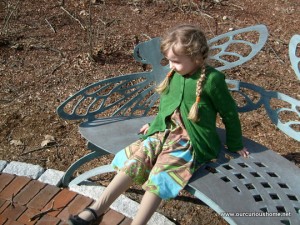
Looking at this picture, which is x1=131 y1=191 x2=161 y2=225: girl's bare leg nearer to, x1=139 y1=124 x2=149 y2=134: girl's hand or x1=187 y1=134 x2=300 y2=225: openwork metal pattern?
x1=187 y1=134 x2=300 y2=225: openwork metal pattern

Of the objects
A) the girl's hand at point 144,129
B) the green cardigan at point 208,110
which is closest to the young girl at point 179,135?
the green cardigan at point 208,110

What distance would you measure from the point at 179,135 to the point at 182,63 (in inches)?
16.7

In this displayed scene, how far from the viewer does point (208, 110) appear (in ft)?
8.80

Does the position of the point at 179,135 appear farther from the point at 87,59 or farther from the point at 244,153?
the point at 87,59

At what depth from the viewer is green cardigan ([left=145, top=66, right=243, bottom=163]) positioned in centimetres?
262

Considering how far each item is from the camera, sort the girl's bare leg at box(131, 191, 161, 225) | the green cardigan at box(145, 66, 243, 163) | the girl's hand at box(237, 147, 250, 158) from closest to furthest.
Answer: the girl's bare leg at box(131, 191, 161, 225) → the green cardigan at box(145, 66, 243, 163) → the girl's hand at box(237, 147, 250, 158)

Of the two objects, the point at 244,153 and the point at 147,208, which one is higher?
the point at 244,153

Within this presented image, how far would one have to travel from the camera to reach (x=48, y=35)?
15.7 feet

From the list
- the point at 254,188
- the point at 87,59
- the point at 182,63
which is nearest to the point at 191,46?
the point at 182,63

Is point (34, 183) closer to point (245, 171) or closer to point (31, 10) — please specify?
point (245, 171)

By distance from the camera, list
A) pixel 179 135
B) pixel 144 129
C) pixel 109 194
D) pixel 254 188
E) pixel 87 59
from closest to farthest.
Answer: pixel 254 188 → pixel 109 194 → pixel 179 135 → pixel 144 129 → pixel 87 59

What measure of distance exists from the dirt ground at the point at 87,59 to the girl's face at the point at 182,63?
963 millimetres

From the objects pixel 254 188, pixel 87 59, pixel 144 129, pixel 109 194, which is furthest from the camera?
pixel 87 59

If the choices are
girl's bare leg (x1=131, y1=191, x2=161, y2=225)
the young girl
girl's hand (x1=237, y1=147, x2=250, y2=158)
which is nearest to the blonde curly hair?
the young girl
